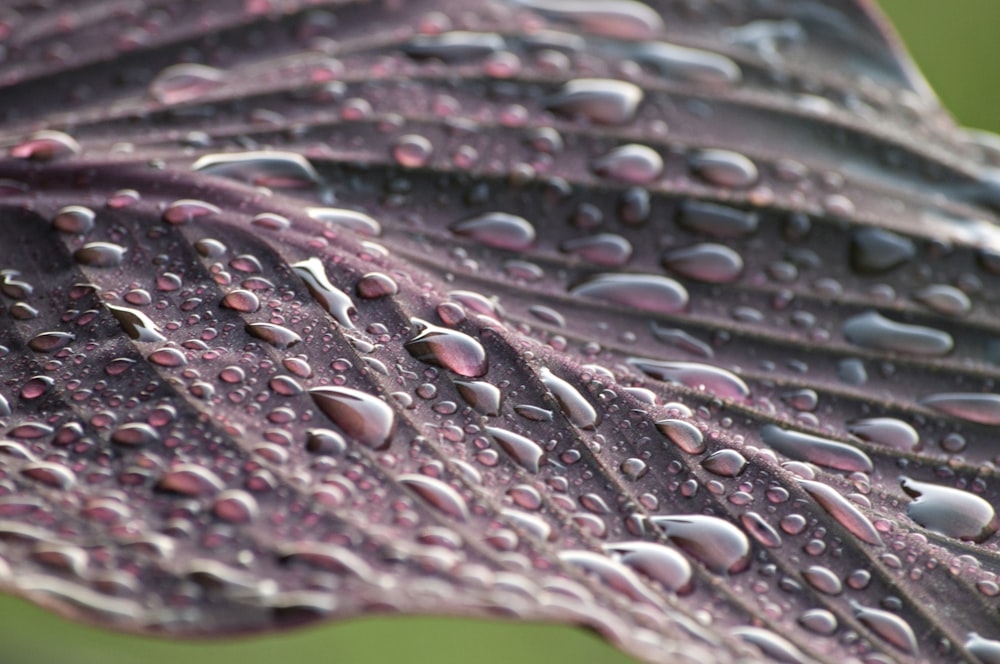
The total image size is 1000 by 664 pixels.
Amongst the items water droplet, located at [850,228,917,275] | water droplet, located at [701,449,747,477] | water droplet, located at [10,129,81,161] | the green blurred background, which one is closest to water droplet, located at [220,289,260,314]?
water droplet, located at [10,129,81,161]

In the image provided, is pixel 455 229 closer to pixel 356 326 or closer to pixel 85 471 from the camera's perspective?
pixel 356 326

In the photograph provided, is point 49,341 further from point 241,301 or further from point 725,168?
point 725,168

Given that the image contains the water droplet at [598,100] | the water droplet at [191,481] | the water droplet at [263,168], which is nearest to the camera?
the water droplet at [191,481]

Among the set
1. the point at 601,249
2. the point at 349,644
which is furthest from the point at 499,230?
the point at 349,644

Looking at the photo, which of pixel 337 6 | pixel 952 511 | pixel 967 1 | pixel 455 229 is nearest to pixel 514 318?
pixel 455 229

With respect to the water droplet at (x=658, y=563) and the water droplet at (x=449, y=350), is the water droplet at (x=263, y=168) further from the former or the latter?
the water droplet at (x=658, y=563)

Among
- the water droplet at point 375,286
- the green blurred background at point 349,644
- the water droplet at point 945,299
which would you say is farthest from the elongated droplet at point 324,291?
the green blurred background at point 349,644

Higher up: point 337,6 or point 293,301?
point 337,6

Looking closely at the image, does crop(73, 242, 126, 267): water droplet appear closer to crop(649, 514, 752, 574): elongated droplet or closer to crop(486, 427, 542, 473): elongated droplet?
crop(486, 427, 542, 473): elongated droplet
